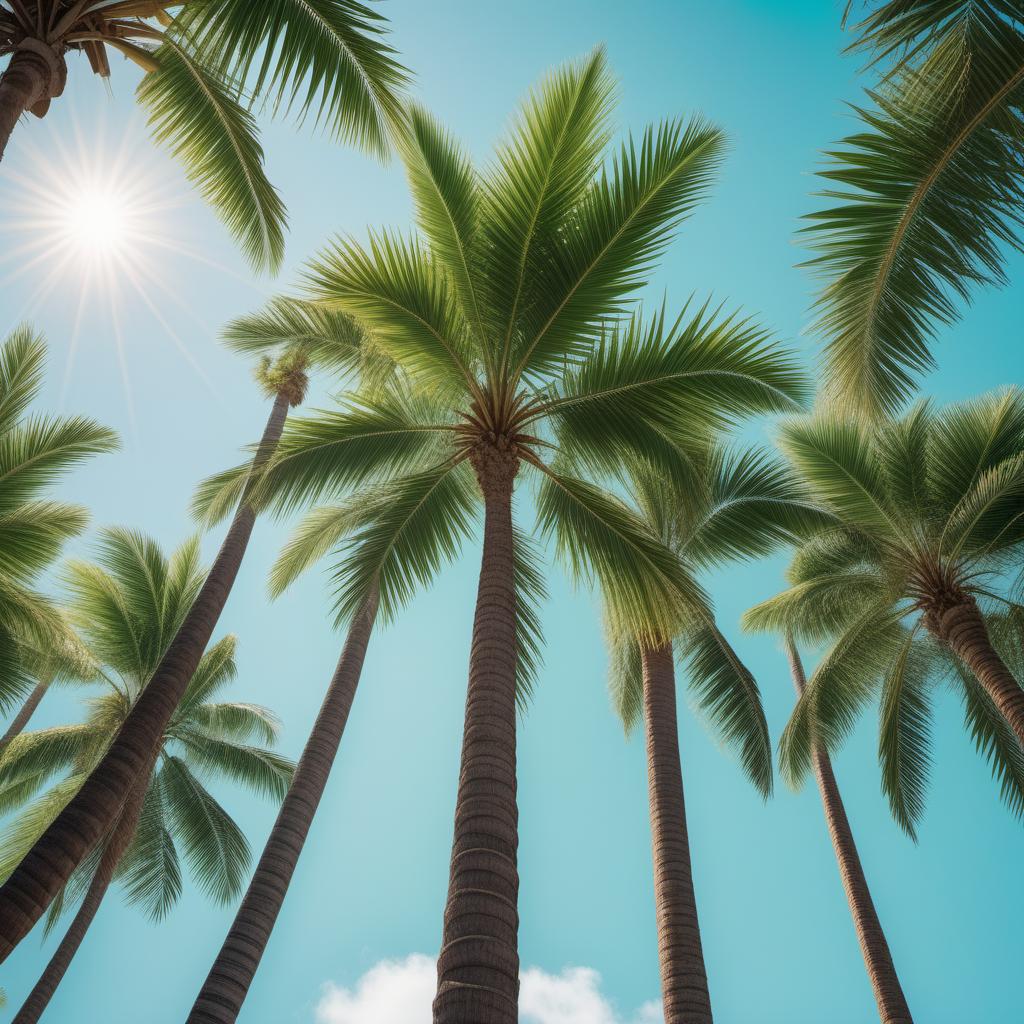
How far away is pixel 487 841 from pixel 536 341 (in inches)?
202

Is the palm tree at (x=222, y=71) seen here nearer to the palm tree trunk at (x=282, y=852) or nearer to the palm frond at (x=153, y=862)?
the palm tree trunk at (x=282, y=852)

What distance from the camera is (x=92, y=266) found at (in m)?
10.6

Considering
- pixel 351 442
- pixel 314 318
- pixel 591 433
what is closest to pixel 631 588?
pixel 591 433

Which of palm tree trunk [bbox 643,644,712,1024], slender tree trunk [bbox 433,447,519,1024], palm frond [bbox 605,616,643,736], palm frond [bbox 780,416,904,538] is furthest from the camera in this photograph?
palm frond [bbox 605,616,643,736]

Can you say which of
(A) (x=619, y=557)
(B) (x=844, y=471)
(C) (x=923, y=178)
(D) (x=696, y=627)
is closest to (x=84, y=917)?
(D) (x=696, y=627)

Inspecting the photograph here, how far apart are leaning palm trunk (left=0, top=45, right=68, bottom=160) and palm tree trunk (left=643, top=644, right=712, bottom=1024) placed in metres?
9.06

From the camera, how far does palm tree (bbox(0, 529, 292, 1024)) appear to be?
15773mm

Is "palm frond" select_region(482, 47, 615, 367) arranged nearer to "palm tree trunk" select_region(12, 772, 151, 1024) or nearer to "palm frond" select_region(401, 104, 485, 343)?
"palm frond" select_region(401, 104, 485, 343)

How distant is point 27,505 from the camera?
1312 centimetres

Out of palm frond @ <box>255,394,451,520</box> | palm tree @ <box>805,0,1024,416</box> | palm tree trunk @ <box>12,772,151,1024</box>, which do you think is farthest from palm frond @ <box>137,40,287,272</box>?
palm tree trunk @ <box>12,772,151,1024</box>

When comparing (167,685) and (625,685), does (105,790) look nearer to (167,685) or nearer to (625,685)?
(167,685)

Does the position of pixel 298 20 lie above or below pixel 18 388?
below

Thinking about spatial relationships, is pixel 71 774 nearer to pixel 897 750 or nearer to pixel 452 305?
pixel 452 305

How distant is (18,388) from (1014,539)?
51.2ft
